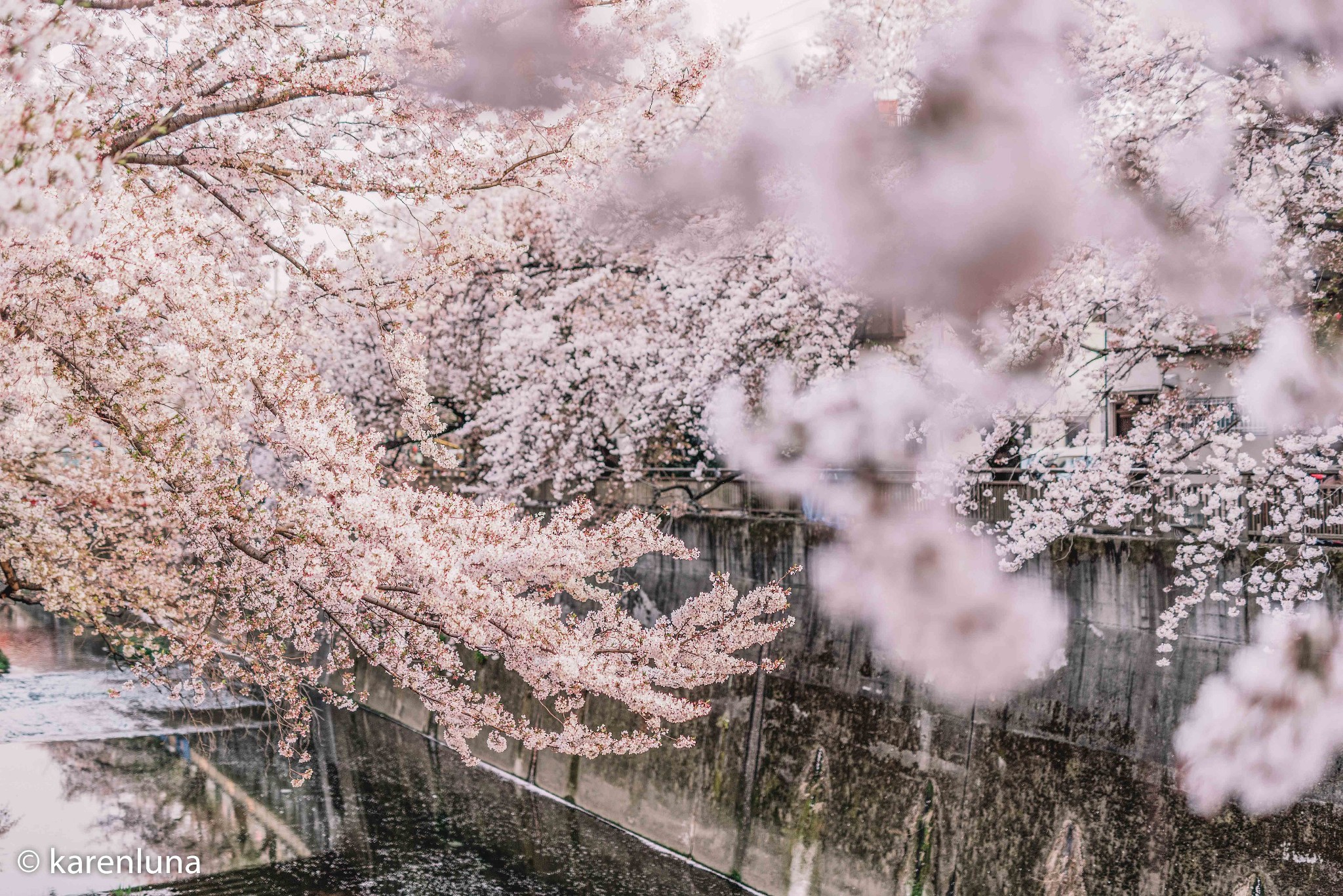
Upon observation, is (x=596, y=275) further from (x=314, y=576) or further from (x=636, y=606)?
(x=314, y=576)

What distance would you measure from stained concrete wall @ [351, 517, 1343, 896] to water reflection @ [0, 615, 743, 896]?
1.19 meters

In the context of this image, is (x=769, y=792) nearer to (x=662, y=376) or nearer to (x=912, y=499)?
(x=912, y=499)

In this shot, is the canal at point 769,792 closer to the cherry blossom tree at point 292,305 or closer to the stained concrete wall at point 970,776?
the stained concrete wall at point 970,776

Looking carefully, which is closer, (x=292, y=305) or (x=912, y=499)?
(x=292, y=305)

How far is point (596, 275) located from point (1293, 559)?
12.3m

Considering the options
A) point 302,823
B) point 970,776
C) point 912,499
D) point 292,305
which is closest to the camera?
point 292,305

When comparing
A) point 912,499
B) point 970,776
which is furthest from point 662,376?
point 970,776

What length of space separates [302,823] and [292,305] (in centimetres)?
1047

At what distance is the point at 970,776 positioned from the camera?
38.2 feet

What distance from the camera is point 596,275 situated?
59.5 feet

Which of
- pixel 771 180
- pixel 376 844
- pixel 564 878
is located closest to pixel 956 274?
pixel 771 180

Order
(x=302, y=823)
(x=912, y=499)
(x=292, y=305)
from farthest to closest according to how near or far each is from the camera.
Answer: (x=302, y=823), (x=912, y=499), (x=292, y=305)

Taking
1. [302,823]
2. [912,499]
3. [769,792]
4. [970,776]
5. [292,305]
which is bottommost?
[302,823]

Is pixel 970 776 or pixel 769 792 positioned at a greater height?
pixel 970 776
